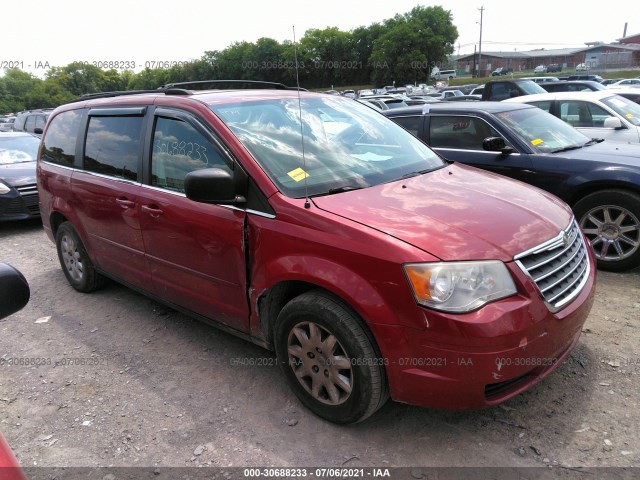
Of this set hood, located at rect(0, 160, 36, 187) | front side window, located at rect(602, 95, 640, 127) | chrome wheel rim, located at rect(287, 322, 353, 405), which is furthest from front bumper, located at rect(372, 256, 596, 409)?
hood, located at rect(0, 160, 36, 187)

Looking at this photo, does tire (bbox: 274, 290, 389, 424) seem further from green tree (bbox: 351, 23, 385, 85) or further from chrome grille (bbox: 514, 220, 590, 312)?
green tree (bbox: 351, 23, 385, 85)

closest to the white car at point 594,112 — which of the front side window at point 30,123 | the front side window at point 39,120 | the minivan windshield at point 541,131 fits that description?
the minivan windshield at point 541,131

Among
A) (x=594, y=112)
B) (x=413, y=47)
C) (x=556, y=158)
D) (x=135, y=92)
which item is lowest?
(x=556, y=158)

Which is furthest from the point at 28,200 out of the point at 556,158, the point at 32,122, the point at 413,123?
the point at 32,122

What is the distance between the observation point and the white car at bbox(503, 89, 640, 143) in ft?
23.5

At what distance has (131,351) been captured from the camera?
12.4ft

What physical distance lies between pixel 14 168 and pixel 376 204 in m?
7.79

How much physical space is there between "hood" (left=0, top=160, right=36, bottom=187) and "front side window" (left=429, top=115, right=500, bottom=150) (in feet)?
20.7

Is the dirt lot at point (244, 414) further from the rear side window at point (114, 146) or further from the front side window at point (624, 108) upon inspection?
the front side window at point (624, 108)

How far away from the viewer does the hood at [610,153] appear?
4828 mm

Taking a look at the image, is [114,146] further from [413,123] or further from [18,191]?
[18,191]

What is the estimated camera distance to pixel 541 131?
558 cm

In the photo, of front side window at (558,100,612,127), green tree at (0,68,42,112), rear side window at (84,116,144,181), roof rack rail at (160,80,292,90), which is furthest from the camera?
green tree at (0,68,42,112)

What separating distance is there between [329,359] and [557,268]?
1.32 m
